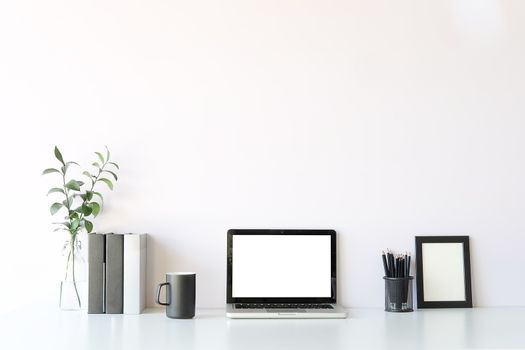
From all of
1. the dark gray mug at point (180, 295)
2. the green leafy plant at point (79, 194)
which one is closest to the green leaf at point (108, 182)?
the green leafy plant at point (79, 194)

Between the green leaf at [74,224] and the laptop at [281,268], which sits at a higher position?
the green leaf at [74,224]

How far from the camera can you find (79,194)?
6.70ft

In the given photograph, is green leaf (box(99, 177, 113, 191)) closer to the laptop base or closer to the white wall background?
the white wall background

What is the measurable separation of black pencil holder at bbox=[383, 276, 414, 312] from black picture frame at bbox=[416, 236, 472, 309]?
0.08 meters

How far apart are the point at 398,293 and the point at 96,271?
35.9 inches

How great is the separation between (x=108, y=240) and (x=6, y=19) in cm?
80

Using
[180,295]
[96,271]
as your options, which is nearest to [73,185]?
[96,271]

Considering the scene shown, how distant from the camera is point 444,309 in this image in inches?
81.1

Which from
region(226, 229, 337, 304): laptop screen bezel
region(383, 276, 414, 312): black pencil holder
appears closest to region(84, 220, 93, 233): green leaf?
region(226, 229, 337, 304): laptop screen bezel

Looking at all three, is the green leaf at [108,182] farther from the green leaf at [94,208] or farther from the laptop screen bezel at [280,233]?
the laptop screen bezel at [280,233]

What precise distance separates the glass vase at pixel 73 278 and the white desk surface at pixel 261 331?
0.04 meters

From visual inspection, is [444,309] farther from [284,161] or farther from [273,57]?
[273,57]

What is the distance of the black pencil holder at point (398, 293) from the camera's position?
6.52 feet

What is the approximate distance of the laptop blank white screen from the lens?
205 cm
